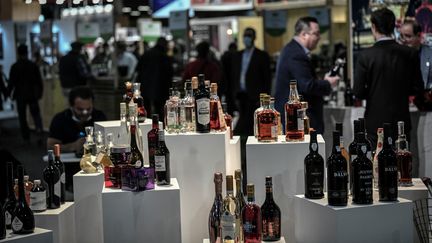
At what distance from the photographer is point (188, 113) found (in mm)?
4012

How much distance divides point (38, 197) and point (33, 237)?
0.41m

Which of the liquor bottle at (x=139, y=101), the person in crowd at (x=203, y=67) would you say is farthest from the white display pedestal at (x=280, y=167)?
the person in crowd at (x=203, y=67)

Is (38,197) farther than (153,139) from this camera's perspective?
No

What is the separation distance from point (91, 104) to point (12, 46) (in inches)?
488

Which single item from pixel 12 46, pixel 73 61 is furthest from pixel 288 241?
pixel 12 46

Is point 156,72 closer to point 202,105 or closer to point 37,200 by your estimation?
point 202,105

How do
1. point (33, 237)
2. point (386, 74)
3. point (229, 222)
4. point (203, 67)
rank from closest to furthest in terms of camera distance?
1. point (33, 237)
2. point (229, 222)
3. point (386, 74)
4. point (203, 67)

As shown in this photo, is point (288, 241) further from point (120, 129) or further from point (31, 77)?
point (31, 77)

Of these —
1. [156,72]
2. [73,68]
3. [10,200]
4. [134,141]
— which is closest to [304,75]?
[134,141]

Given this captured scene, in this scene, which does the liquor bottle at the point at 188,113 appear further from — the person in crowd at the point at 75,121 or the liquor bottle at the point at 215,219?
the person in crowd at the point at 75,121

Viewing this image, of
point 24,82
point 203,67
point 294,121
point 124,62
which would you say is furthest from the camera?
point 124,62

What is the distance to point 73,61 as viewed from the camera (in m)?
10.6

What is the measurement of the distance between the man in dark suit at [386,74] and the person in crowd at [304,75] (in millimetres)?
321

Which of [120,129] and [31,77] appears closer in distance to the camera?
[120,129]
